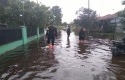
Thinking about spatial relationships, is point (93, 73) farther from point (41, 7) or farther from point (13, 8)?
point (41, 7)

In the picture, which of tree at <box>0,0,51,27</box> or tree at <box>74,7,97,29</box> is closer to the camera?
tree at <box>0,0,51,27</box>

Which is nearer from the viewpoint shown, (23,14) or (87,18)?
(23,14)

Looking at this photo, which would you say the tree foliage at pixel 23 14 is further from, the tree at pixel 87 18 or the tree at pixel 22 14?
the tree at pixel 87 18

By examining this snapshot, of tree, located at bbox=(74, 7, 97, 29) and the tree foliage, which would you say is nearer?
the tree foliage

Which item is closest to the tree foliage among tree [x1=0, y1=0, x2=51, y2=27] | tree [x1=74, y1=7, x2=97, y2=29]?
tree [x1=0, y1=0, x2=51, y2=27]

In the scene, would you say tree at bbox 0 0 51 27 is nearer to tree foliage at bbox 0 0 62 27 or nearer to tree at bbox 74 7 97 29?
tree foliage at bbox 0 0 62 27

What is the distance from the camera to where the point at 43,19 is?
2469 centimetres

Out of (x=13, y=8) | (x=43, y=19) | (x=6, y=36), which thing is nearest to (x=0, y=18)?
(x=13, y=8)

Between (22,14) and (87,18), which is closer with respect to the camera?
(22,14)

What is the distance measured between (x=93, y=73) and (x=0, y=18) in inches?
715

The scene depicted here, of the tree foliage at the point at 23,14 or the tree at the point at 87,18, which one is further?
the tree at the point at 87,18

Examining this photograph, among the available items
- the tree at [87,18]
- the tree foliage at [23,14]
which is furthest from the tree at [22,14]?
the tree at [87,18]

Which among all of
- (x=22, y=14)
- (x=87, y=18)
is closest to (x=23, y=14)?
(x=22, y=14)

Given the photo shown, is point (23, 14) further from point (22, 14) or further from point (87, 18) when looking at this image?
point (87, 18)
